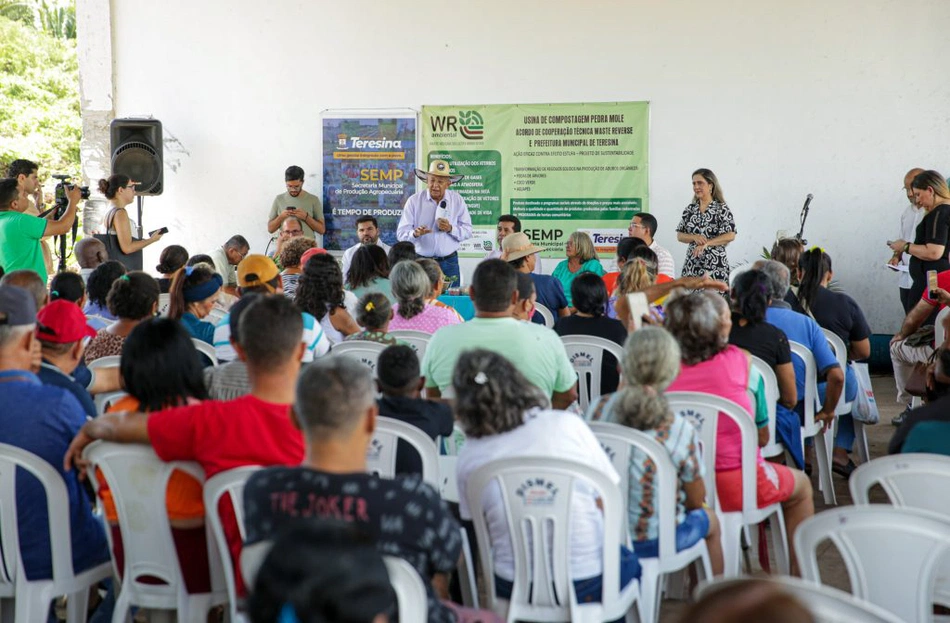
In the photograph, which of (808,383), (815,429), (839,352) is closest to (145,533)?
(808,383)

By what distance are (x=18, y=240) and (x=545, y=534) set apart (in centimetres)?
516

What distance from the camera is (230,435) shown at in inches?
102

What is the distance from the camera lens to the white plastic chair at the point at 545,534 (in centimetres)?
263

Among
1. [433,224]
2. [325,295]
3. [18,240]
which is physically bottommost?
[325,295]

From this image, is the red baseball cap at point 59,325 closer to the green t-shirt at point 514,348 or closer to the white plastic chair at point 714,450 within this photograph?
the green t-shirt at point 514,348

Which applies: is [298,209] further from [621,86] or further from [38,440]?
[38,440]

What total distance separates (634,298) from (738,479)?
81 cm

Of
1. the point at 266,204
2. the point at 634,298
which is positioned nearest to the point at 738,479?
the point at 634,298

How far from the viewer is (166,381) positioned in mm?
2836

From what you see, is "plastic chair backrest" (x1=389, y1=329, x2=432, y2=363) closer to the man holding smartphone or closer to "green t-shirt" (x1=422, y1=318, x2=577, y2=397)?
"green t-shirt" (x1=422, y1=318, x2=577, y2=397)

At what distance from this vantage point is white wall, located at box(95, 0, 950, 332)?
890cm

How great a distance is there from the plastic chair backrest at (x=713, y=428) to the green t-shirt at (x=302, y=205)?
6.77m

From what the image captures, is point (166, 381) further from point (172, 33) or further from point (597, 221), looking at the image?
point (172, 33)

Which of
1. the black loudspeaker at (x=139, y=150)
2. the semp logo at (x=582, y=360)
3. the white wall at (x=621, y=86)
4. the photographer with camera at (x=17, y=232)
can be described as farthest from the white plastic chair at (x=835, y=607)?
the black loudspeaker at (x=139, y=150)
